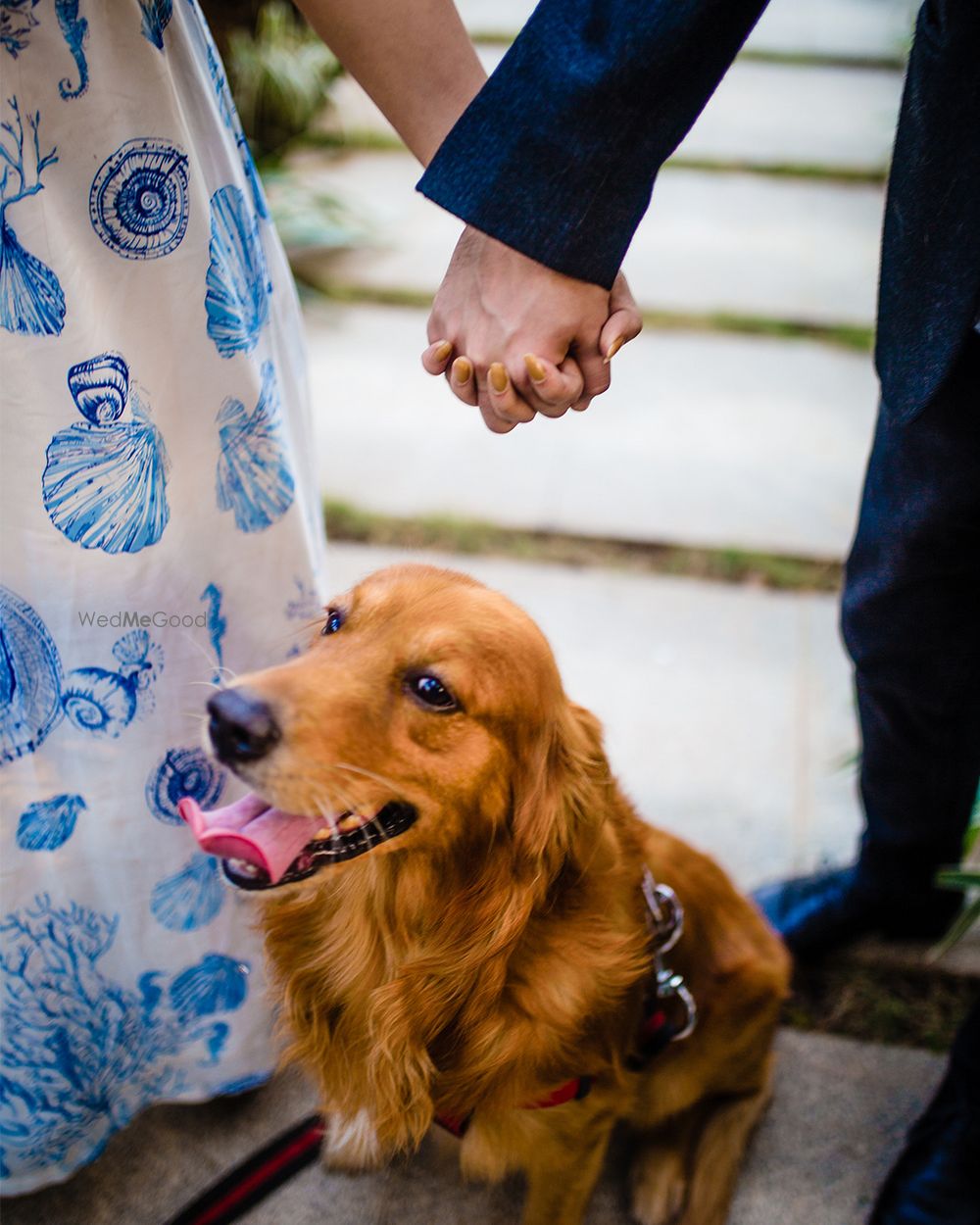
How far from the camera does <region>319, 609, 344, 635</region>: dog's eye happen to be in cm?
147

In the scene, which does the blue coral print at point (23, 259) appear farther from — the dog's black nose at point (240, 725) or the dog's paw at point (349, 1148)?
the dog's paw at point (349, 1148)

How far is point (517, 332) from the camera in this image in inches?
49.3

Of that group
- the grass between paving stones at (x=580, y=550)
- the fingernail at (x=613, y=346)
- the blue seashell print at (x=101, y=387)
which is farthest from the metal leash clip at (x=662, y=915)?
the grass between paving stones at (x=580, y=550)

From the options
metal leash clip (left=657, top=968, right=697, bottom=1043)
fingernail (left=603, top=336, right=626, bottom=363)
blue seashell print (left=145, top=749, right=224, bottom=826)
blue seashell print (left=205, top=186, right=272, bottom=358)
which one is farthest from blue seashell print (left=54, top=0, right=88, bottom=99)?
metal leash clip (left=657, top=968, right=697, bottom=1043)

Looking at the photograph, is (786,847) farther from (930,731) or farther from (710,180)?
(710,180)

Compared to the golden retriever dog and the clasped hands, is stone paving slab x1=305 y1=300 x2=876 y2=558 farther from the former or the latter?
the clasped hands

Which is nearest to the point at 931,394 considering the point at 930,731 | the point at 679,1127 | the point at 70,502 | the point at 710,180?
the point at 930,731

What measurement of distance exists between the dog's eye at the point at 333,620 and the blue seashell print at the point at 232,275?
15.0 inches

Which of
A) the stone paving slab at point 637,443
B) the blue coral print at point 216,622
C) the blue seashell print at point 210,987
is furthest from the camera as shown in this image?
the stone paving slab at point 637,443

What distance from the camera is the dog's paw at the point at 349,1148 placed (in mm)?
1751

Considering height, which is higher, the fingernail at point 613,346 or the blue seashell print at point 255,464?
the fingernail at point 613,346

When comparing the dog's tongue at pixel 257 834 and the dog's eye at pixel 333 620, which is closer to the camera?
the dog's tongue at pixel 257 834

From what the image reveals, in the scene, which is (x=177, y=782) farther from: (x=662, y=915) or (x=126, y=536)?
(x=662, y=915)

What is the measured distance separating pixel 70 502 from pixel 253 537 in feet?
0.99
